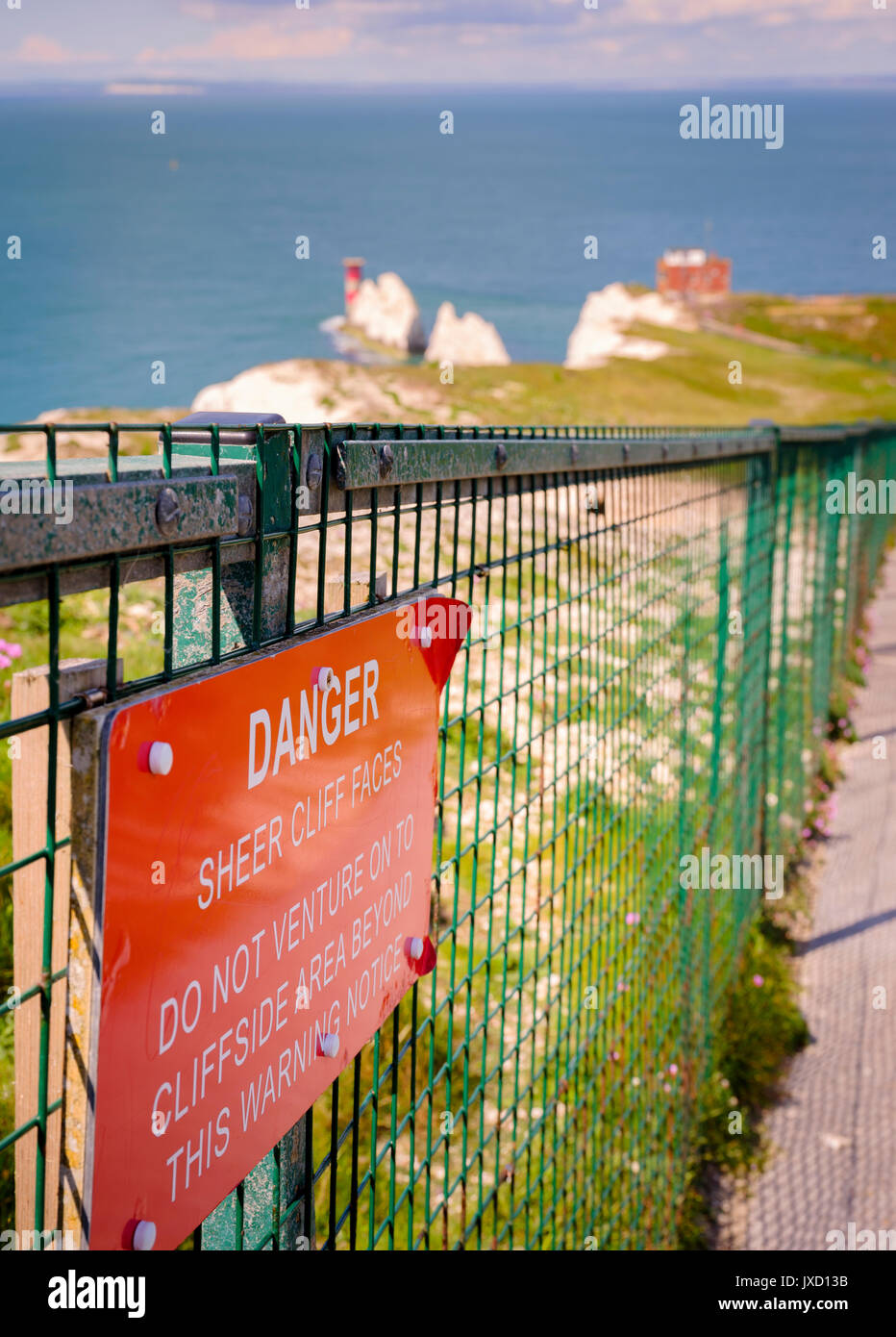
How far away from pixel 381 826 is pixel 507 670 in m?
3.95

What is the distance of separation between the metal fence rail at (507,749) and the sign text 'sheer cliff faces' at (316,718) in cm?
8

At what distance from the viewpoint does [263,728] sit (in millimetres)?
1291

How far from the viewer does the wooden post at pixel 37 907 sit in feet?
3.39

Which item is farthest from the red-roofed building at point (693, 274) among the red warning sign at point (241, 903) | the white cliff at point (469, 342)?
the red warning sign at point (241, 903)

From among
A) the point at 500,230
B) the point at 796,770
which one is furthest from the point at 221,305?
the point at 796,770

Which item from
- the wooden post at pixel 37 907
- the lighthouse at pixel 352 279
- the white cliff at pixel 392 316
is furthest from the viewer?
the lighthouse at pixel 352 279

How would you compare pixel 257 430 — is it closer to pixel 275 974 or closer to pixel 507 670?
pixel 275 974

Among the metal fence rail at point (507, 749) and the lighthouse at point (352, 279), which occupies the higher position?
the lighthouse at point (352, 279)

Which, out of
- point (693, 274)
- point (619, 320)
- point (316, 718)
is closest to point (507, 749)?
point (316, 718)

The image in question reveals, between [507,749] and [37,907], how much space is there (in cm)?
442

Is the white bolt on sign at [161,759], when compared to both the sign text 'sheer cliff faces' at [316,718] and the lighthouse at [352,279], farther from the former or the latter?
the lighthouse at [352,279]

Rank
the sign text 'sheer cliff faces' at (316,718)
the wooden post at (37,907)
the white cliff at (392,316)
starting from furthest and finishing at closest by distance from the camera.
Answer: the white cliff at (392,316)
the sign text 'sheer cliff faces' at (316,718)
the wooden post at (37,907)

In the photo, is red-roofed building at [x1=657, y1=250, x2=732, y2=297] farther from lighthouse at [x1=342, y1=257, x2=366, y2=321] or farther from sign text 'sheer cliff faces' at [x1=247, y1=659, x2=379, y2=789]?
sign text 'sheer cliff faces' at [x1=247, y1=659, x2=379, y2=789]
